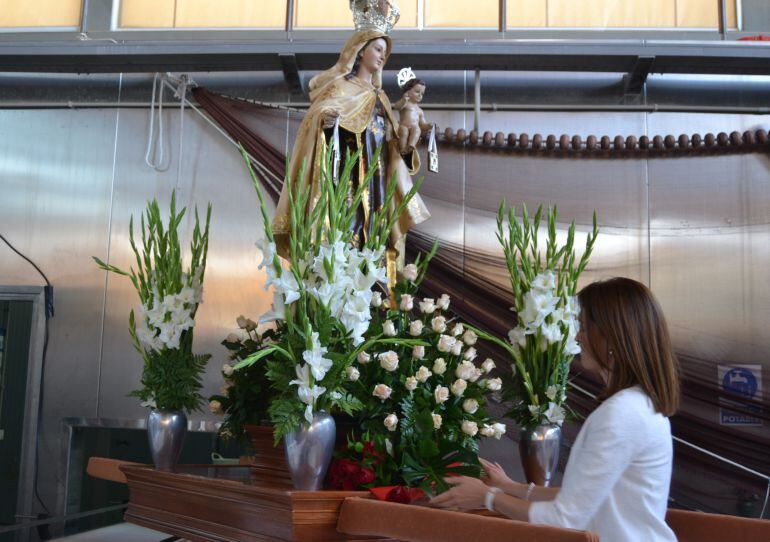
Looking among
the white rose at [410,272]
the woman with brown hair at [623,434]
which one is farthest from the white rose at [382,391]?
the woman with brown hair at [623,434]

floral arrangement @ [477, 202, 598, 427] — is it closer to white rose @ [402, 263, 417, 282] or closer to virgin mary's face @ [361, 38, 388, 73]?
white rose @ [402, 263, 417, 282]

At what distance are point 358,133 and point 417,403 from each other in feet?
4.49

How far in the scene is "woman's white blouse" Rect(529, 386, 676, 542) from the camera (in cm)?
146

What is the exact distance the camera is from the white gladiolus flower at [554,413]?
8.86ft

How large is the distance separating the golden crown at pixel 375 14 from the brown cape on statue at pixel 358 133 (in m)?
0.06

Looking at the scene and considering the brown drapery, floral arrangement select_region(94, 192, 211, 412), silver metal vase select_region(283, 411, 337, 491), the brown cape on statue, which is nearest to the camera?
silver metal vase select_region(283, 411, 337, 491)

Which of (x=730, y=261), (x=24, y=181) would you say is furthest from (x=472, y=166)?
(x=24, y=181)

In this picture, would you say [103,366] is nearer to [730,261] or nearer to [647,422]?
[730,261]

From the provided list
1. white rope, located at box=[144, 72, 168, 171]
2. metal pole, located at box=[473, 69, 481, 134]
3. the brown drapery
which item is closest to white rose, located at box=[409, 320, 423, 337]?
the brown drapery

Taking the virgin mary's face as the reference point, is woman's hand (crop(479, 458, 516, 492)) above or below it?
below

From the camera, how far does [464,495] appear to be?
5.63 ft

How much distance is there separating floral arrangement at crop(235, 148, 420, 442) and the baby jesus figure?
3.98 ft

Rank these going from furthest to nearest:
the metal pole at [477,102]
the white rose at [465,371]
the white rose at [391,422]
→ the metal pole at [477,102]
the white rose at [465,371]
the white rose at [391,422]

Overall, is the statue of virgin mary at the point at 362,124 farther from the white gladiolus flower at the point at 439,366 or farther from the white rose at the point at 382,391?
the white rose at the point at 382,391
